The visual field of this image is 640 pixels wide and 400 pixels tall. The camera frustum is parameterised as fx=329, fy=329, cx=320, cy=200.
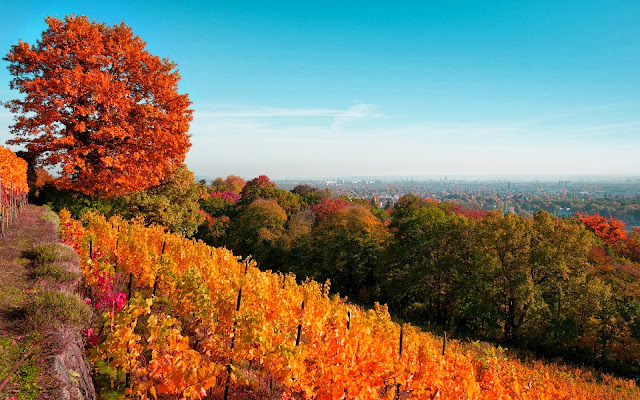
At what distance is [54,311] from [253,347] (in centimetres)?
274

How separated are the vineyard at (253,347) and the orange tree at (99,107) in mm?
8022

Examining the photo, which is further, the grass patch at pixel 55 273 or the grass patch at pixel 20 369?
the grass patch at pixel 55 273

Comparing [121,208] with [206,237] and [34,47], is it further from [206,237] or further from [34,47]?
[206,237]

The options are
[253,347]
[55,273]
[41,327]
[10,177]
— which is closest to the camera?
[41,327]

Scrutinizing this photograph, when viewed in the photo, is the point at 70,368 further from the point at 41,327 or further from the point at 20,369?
the point at 41,327

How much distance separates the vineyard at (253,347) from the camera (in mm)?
3736

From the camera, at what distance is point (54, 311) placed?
448 centimetres

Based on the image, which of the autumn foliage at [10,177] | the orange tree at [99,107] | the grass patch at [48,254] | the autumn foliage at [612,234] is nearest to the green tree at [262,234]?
the orange tree at [99,107]

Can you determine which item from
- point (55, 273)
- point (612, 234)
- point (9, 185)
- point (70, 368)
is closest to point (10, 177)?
point (9, 185)

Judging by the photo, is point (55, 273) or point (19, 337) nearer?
point (19, 337)

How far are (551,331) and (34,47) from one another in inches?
1166

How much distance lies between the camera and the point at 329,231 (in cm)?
3056

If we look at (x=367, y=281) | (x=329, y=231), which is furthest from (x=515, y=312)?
(x=329, y=231)

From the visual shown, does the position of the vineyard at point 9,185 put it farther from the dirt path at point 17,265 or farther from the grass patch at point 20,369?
the grass patch at point 20,369
